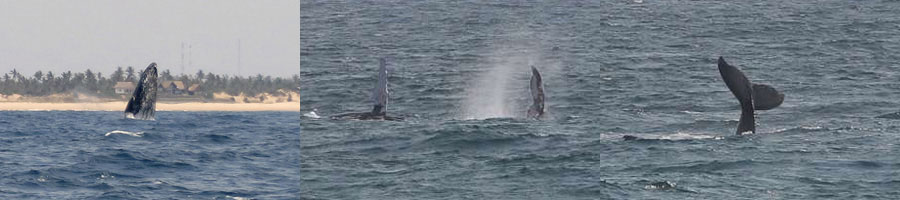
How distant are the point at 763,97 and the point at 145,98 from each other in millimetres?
66104

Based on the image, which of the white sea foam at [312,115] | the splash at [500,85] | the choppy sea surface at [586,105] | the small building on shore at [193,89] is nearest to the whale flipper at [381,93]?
the choppy sea surface at [586,105]

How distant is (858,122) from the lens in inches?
896

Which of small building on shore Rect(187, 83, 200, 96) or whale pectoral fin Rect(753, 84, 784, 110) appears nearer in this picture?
whale pectoral fin Rect(753, 84, 784, 110)

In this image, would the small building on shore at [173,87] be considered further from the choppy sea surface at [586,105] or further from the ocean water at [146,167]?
the choppy sea surface at [586,105]

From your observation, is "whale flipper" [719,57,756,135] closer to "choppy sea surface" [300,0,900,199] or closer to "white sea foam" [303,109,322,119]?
"choppy sea surface" [300,0,900,199]

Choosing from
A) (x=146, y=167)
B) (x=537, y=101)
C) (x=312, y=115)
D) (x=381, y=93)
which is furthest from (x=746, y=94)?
(x=146, y=167)

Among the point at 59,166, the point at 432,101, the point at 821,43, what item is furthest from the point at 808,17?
the point at 59,166

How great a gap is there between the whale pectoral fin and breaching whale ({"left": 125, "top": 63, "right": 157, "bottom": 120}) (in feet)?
180

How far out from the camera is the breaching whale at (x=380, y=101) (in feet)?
67.4

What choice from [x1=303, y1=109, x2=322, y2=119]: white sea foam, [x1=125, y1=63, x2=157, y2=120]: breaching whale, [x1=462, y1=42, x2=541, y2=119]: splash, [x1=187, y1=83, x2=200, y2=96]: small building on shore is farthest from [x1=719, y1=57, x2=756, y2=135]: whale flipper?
[x1=187, y1=83, x2=200, y2=96]: small building on shore

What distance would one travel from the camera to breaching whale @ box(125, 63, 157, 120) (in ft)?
243

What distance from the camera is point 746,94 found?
21531mm

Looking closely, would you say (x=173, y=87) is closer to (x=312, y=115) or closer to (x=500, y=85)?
(x=500, y=85)

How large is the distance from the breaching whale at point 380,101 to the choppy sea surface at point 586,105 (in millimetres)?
175
